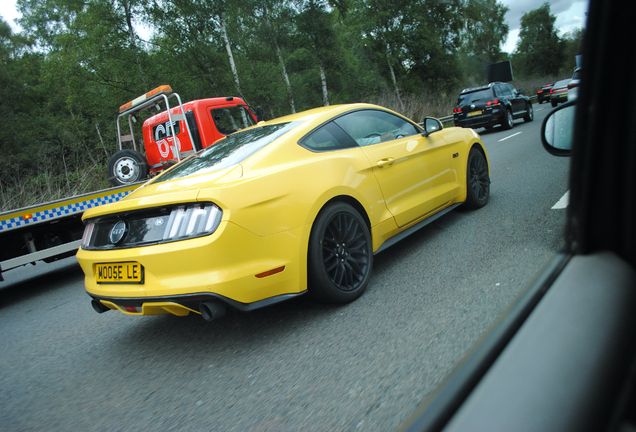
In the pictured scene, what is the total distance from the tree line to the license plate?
7.23m

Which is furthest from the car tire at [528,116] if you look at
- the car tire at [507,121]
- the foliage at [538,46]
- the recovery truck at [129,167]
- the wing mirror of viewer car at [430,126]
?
the foliage at [538,46]

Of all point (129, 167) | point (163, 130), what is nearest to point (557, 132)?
point (129, 167)

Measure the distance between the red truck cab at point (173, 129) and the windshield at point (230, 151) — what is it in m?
4.47

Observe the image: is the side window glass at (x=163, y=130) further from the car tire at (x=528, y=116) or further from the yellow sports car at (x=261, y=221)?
the car tire at (x=528, y=116)

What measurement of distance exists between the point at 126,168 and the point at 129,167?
0.06 m

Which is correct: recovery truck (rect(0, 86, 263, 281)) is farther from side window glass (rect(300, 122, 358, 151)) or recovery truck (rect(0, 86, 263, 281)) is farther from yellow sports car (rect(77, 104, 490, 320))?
side window glass (rect(300, 122, 358, 151))

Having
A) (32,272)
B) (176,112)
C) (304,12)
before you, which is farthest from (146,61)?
(32,272)

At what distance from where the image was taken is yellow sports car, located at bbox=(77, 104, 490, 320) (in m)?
2.66

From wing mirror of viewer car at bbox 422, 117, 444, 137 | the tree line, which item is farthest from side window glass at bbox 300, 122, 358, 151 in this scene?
the tree line

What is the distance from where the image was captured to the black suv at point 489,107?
14562 millimetres

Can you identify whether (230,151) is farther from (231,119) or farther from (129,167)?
(231,119)

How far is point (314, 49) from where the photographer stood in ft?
100

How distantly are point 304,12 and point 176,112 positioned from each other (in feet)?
73.5

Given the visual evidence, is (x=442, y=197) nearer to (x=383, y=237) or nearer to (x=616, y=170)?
(x=383, y=237)
